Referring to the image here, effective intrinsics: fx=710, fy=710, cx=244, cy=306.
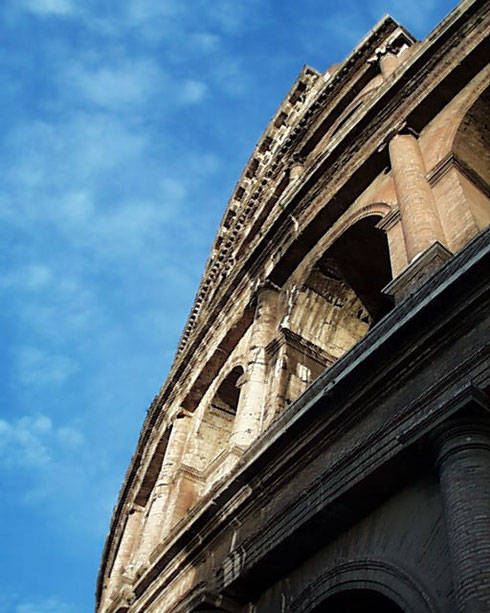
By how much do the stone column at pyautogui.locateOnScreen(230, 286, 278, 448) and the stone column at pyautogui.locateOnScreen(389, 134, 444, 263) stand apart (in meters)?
3.30

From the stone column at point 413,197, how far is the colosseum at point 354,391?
32mm

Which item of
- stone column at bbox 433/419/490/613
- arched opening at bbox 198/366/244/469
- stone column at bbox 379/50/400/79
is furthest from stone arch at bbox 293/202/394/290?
stone column at bbox 379/50/400/79

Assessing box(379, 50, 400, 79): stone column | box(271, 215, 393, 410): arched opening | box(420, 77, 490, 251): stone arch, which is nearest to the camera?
box(420, 77, 490, 251): stone arch

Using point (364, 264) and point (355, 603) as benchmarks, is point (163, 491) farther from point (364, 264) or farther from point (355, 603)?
point (355, 603)

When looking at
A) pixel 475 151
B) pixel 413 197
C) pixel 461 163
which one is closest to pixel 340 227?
pixel 475 151

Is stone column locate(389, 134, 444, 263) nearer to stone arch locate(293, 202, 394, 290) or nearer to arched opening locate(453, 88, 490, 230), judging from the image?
arched opening locate(453, 88, 490, 230)

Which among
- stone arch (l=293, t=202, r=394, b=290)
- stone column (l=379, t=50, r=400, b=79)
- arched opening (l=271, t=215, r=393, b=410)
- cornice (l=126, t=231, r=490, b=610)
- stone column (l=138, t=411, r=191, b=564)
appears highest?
stone column (l=379, t=50, r=400, b=79)

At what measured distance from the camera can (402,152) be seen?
10.2 metres

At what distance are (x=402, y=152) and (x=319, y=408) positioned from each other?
4.96m

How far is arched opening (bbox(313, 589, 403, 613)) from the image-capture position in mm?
5805

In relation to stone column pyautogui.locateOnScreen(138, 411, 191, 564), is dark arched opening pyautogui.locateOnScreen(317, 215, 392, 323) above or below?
above

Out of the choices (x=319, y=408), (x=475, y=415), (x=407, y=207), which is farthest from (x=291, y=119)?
(x=475, y=415)

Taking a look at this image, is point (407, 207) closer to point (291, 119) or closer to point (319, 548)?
point (319, 548)

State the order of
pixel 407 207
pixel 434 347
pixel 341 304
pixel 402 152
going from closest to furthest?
pixel 434 347
pixel 407 207
pixel 402 152
pixel 341 304
